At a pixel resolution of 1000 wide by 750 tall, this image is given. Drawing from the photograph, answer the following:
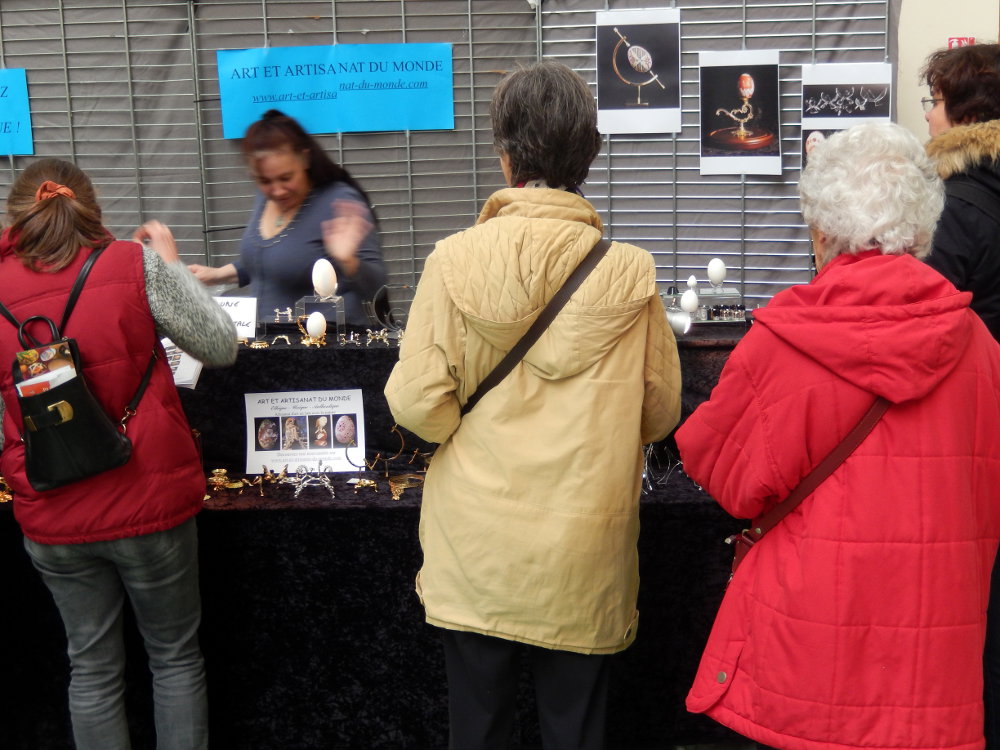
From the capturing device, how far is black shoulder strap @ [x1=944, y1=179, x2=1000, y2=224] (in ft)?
6.46

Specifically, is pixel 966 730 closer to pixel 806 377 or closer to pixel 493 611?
pixel 806 377

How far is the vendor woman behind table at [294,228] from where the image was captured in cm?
284

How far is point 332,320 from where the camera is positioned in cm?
255

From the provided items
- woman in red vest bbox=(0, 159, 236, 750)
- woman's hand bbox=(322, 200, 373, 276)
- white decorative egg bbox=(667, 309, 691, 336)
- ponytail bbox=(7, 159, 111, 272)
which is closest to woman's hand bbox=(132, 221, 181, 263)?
woman in red vest bbox=(0, 159, 236, 750)

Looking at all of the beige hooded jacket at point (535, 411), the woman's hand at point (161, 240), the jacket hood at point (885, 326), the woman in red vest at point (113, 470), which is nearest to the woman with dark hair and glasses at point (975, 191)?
the jacket hood at point (885, 326)

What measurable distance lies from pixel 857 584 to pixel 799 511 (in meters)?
0.13

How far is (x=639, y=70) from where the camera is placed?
3.35 meters

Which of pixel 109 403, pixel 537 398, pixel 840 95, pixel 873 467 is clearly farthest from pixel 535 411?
pixel 840 95

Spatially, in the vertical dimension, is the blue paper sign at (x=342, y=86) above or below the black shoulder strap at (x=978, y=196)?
above

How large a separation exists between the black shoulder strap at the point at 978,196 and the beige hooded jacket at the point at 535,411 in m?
0.81

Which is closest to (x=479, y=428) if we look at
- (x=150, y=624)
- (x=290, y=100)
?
(x=150, y=624)

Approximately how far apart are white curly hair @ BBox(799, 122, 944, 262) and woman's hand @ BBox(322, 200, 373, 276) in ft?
5.46

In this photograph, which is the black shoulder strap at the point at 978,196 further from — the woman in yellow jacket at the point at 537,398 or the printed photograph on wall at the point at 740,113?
the printed photograph on wall at the point at 740,113

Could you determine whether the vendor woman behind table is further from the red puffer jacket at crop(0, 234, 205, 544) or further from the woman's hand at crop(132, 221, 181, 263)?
the red puffer jacket at crop(0, 234, 205, 544)
